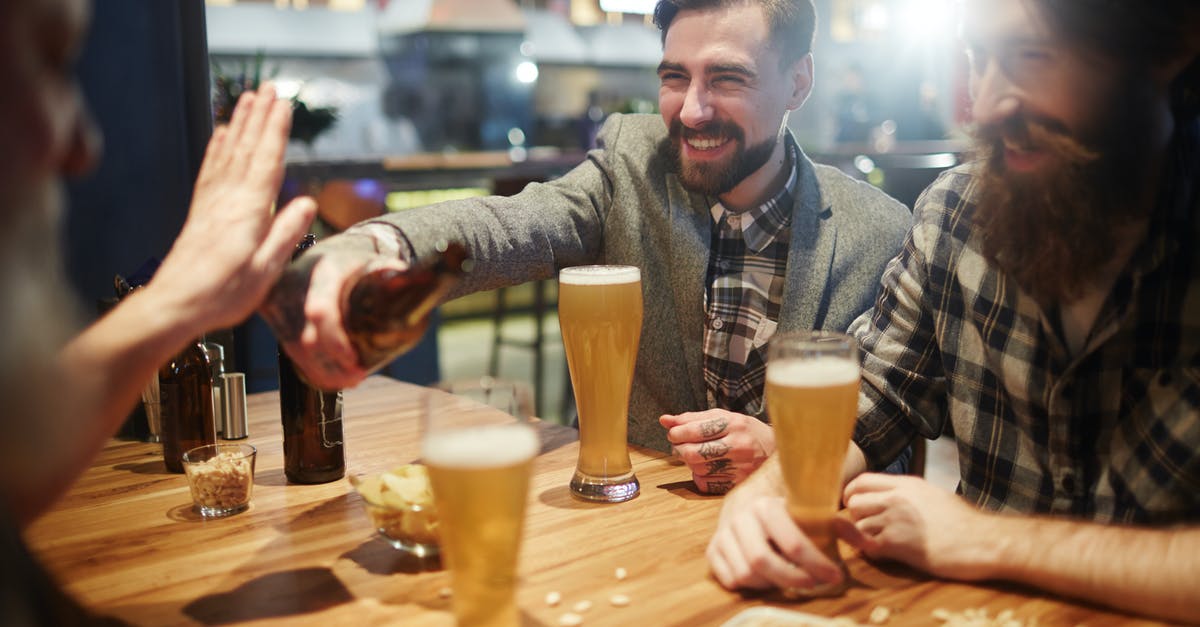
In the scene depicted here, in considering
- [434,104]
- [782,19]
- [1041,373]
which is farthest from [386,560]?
[434,104]

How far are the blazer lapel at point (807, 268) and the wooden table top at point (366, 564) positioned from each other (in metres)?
0.51

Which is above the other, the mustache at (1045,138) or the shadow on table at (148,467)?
the mustache at (1045,138)

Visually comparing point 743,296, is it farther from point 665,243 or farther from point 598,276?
point 598,276

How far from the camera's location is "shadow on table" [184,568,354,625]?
0.97m

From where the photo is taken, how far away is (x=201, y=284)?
1024 millimetres

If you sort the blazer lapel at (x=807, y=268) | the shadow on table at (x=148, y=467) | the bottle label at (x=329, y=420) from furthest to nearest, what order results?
the blazer lapel at (x=807, y=268), the shadow on table at (x=148, y=467), the bottle label at (x=329, y=420)

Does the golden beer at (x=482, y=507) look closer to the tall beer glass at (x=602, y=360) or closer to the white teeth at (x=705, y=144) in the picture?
the tall beer glass at (x=602, y=360)

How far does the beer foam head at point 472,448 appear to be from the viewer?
0.81 meters

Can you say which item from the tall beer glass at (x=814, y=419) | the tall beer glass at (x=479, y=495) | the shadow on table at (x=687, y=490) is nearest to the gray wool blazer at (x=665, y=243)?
the shadow on table at (x=687, y=490)

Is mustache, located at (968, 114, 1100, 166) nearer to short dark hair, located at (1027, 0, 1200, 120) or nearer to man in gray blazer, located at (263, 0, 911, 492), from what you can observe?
short dark hair, located at (1027, 0, 1200, 120)

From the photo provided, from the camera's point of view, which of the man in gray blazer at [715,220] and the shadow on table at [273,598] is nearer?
the shadow on table at [273,598]

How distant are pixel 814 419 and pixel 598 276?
363mm

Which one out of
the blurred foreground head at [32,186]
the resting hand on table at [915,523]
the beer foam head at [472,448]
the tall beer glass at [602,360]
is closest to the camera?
the blurred foreground head at [32,186]

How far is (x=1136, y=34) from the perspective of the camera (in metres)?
1.12
